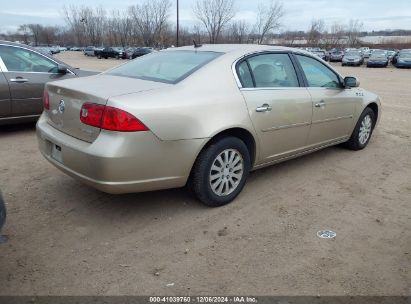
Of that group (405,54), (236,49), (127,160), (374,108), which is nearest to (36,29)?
(405,54)

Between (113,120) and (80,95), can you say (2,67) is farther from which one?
(113,120)

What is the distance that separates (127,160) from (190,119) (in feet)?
2.10

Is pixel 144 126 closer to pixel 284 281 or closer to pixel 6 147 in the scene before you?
pixel 284 281

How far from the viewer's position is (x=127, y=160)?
3117 millimetres

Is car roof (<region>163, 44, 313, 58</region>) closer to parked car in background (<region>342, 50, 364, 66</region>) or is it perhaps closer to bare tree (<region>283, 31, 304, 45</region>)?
parked car in background (<region>342, 50, 364, 66</region>)

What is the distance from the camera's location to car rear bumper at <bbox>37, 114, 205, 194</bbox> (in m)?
3.09

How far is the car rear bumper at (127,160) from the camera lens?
122 inches

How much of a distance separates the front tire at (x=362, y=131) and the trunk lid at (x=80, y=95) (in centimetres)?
337

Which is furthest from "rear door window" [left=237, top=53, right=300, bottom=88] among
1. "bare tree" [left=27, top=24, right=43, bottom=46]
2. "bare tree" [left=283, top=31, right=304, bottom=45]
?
"bare tree" [left=27, top=24, right=43, bottom=46]

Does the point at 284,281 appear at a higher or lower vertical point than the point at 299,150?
lower

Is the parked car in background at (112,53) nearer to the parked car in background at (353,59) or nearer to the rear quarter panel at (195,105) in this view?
the parked car in background at (353,59)

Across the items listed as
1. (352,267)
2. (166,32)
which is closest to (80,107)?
(352,267)

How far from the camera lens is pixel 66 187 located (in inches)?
168

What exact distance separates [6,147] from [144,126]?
359 cm
